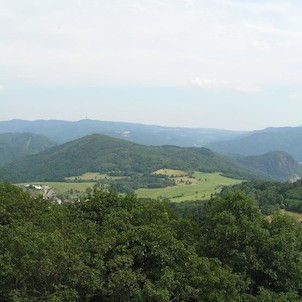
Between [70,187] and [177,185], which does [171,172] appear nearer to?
[177,185]

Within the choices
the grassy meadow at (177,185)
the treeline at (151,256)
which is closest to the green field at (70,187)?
the grassy meadow at (177,185)

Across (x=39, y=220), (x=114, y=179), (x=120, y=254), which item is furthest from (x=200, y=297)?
(x=114, y=179)

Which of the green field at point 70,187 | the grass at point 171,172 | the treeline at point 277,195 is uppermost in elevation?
the treeline at point 277,195

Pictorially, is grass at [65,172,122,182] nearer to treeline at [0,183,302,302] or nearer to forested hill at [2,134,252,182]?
forested hill at [2,134,252,182]

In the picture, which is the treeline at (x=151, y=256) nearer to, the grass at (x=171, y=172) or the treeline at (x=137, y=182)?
the treeline at (x=137, y=182)

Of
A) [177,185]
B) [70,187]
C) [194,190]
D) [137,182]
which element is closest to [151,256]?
[194,190]

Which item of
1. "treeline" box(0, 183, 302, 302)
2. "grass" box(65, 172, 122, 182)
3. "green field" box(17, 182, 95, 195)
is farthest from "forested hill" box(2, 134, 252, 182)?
"treeline" box(0, 183, 302, 302)
